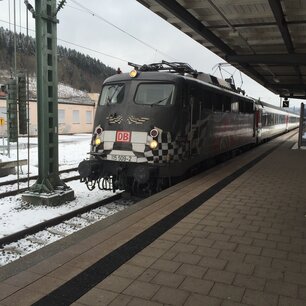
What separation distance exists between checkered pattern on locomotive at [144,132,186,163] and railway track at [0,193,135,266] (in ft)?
4.17

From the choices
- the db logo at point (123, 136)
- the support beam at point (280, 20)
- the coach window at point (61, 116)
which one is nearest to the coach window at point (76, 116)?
the coach window at point (61, 116)

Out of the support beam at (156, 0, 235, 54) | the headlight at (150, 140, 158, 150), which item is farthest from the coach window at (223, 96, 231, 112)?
the headlight at (150, 140, 158, 150)

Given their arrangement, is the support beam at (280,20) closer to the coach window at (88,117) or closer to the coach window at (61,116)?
the coach window at (61,116)

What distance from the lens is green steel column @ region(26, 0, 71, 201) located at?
795 centimetres

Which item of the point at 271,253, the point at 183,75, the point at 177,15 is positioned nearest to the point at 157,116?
the point at 183,75

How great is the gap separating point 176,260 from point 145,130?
428 cm

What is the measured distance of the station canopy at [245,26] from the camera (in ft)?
32.9

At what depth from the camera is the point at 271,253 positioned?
4336mm

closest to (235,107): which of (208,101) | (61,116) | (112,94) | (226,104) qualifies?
(226,104)

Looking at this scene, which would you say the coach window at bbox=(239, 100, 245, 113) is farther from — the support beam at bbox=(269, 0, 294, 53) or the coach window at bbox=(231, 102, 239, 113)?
the support beam at bbox=(269, 0, 294, 53)

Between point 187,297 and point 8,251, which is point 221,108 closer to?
point 8,251

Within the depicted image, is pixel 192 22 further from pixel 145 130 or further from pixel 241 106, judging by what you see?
pixel 241 106

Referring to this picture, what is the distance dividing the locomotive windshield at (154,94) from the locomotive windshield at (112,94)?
0.40 meters

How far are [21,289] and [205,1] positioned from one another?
8537 millimetres
